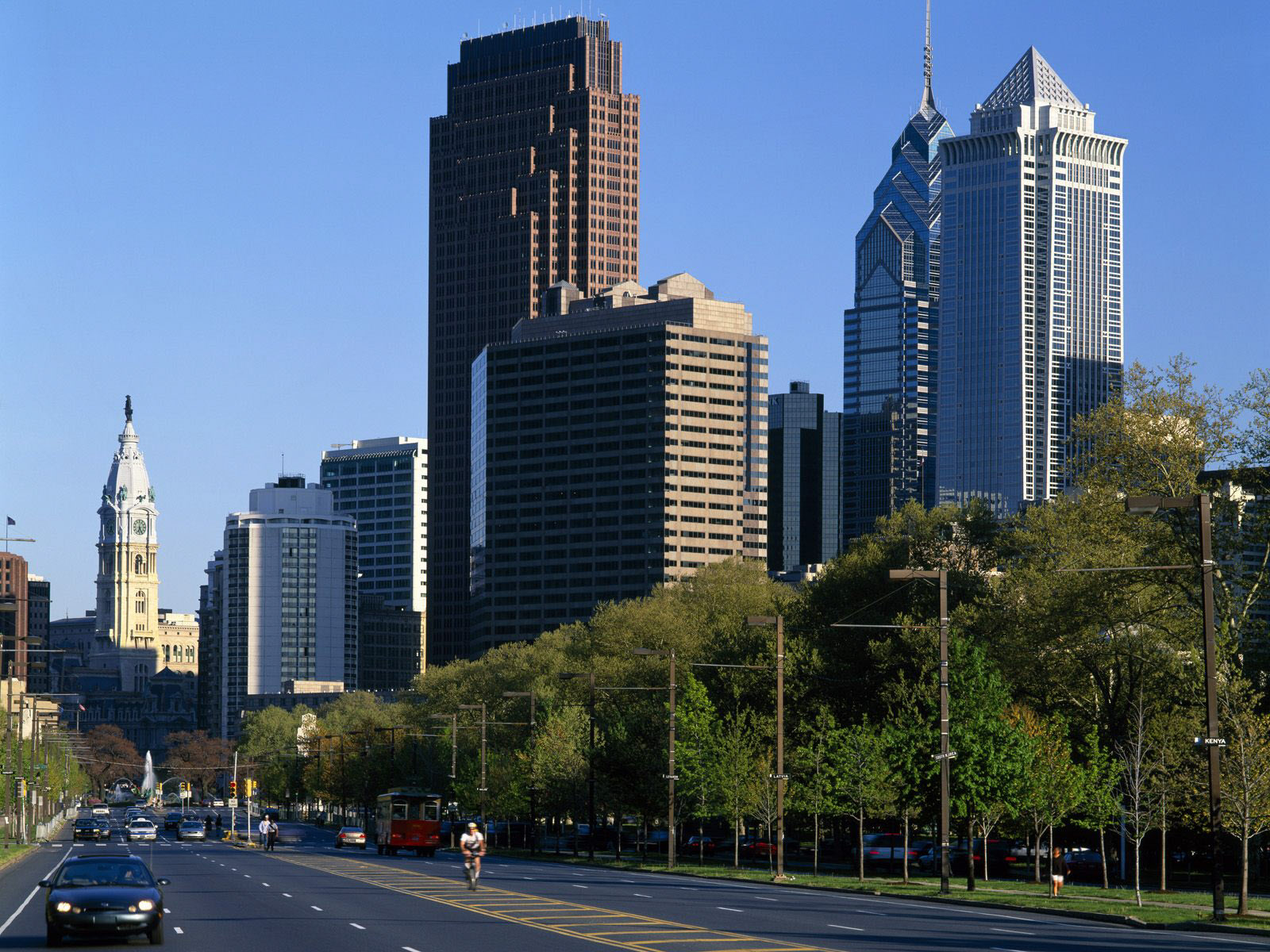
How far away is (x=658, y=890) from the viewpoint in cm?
A: 5678

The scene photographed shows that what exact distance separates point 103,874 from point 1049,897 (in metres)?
29.3

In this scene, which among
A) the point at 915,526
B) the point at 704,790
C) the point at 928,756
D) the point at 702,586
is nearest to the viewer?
the point at 928,756

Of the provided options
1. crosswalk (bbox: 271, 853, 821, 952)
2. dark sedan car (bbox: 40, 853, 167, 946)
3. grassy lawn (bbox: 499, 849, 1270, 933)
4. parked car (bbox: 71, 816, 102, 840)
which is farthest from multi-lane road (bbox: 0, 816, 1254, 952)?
parked car (bbox: 71, 816, 102, 840)

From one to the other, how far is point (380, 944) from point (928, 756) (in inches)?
1366

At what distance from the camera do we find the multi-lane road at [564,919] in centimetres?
3556

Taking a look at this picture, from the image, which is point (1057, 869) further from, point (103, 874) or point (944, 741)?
point (103, 874)

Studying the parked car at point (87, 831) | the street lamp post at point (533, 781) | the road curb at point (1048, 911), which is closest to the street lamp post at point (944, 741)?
the road curb at point (1048, 911)

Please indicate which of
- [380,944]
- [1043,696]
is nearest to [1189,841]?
[1043,696]

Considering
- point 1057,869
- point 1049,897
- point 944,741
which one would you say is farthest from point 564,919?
point 1057,869

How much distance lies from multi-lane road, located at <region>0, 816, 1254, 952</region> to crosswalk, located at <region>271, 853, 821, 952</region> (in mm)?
59

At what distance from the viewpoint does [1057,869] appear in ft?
265

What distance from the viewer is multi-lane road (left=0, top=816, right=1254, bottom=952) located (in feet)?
117

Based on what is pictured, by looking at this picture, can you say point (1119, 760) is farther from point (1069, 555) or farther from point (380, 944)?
point (380, 944)

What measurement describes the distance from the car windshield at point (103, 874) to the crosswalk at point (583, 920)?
8.42m
